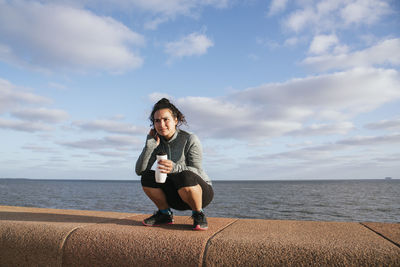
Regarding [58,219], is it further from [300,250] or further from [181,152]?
[300,250]

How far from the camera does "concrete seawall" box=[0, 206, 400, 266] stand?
79.7 inches

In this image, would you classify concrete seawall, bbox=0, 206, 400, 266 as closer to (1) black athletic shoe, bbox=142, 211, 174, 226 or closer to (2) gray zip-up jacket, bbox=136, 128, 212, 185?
(1) black athletic shoe, bbox=142, 211, 174, 226

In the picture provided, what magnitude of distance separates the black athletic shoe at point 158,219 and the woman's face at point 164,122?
934 mm

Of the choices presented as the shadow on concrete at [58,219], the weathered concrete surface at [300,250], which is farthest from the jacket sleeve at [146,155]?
the weathered concrete surface at [300,250]

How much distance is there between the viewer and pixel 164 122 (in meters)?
3.14

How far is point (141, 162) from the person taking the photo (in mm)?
3197

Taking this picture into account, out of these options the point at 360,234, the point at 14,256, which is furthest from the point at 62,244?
the point at 360,234

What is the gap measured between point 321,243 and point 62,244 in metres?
2.30

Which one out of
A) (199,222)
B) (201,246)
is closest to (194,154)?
(199,222)

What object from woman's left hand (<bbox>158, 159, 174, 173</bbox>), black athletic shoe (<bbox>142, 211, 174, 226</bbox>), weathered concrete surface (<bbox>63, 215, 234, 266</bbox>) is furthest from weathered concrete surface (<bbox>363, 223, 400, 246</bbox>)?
black athletic shoe (<bbox>142, 211, 174, 226</bbox>)

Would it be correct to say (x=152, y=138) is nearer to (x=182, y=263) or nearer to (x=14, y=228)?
(x=182, y=263)

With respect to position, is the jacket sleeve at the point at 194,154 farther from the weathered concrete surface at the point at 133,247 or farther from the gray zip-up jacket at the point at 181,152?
the weathered concrete surface at the point at 133,247

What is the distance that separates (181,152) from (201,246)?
1.17 meters

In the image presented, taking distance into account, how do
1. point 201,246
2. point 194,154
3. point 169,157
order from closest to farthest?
point 201,246 → point 194,154 → point 169,157
